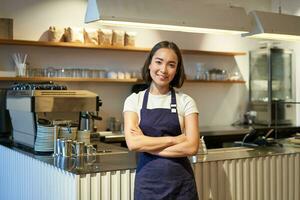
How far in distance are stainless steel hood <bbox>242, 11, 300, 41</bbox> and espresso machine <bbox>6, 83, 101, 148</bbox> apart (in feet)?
4.88

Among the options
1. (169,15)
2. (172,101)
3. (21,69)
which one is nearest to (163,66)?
(172,101)

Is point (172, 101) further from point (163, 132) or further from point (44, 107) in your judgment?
point (44, 107)

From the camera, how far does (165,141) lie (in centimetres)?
226

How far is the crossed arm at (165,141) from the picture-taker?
2.26m

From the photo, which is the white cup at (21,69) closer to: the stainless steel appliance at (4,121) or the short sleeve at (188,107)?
the stainless steel appliance at (4,121)

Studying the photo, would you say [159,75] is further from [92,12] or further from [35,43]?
[35,43]

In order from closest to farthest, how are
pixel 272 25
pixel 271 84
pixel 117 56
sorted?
pixel 272 25 < pixel 117 56 < pixel 271 84

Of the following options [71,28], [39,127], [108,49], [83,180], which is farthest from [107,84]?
[83,180]

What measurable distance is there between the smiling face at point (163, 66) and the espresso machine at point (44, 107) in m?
1.27

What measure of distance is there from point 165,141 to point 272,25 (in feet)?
6.54

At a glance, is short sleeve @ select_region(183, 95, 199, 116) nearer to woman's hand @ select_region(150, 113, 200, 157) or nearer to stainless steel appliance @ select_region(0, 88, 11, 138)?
woman's hand @ select_region(150, 113, 200, 157)

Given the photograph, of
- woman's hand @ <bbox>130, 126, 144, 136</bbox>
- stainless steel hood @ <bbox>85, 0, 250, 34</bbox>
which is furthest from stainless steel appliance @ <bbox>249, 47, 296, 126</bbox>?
woman's hand @ <bbox>130, 126, 144, 136</bbox>

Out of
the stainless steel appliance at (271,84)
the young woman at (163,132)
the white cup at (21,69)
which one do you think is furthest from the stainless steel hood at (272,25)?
the stainless steel appliance at (271,84)

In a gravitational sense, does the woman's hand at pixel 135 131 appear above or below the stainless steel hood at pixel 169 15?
below
